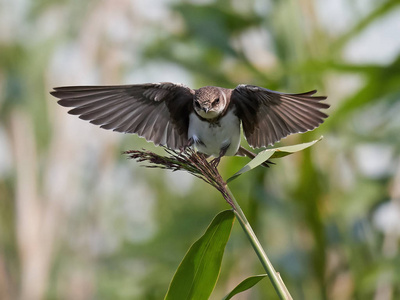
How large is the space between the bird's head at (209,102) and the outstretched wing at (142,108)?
145 mm

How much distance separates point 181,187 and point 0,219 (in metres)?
2.68

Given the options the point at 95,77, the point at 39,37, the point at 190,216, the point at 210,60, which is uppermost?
the point at 39,37

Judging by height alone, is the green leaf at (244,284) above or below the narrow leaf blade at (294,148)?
below

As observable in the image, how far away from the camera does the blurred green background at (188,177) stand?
11.1ft

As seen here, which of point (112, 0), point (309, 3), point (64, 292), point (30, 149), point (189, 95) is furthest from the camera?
point (64, 292)

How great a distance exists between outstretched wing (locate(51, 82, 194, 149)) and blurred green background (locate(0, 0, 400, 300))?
21.3 inches

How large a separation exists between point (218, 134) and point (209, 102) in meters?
0.14

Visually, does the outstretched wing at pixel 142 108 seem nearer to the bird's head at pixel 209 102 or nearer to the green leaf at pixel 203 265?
the bird's head at pixel 209 102

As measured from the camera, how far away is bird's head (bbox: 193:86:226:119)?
2.25m

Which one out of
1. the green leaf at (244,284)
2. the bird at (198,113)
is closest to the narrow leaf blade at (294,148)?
the green leaf at (244,284)

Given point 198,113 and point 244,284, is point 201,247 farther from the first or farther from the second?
point 198,113

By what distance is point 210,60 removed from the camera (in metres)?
4.35

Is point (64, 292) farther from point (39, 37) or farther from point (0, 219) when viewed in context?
point (39, 37)

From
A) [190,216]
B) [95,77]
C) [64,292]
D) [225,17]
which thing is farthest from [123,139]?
[225,17]
